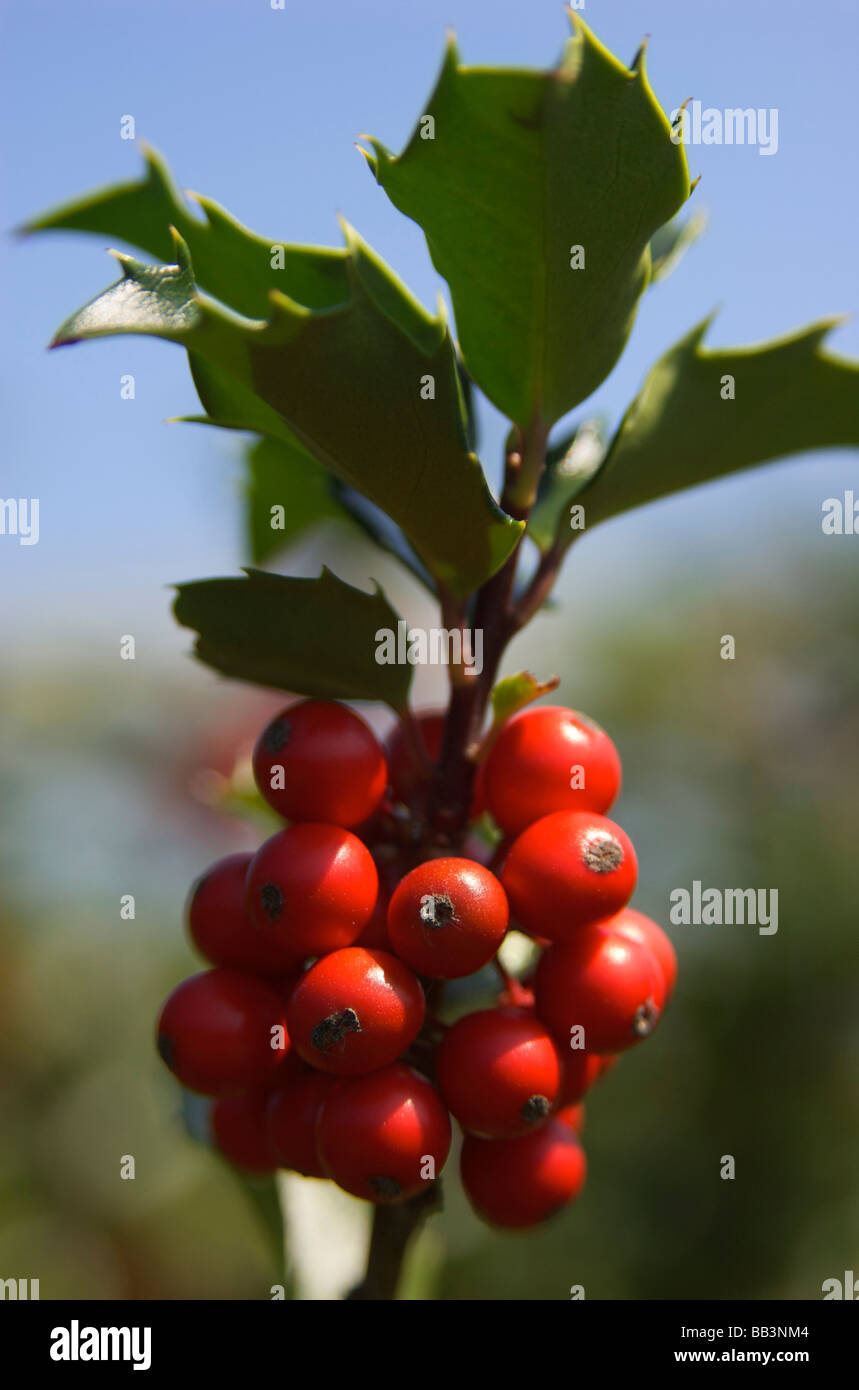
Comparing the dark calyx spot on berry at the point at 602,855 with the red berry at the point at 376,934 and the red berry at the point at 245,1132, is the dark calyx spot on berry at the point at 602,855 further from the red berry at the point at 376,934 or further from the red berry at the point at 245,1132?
the red berry at the point at 245,1132

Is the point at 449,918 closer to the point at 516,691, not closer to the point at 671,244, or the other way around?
the point at 516,691

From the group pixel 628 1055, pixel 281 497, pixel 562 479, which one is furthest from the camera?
pixel 628 1055

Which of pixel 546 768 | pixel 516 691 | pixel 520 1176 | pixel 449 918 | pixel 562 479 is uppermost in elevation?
pixel 562 479

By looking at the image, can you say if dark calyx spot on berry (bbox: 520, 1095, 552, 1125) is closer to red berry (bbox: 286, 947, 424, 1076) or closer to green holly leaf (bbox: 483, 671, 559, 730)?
red berry (bbox: 286, 947, 424, 1076)

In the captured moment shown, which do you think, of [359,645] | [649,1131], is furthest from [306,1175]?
[649,1131]

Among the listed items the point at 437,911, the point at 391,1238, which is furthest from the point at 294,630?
the point at 391,1238
